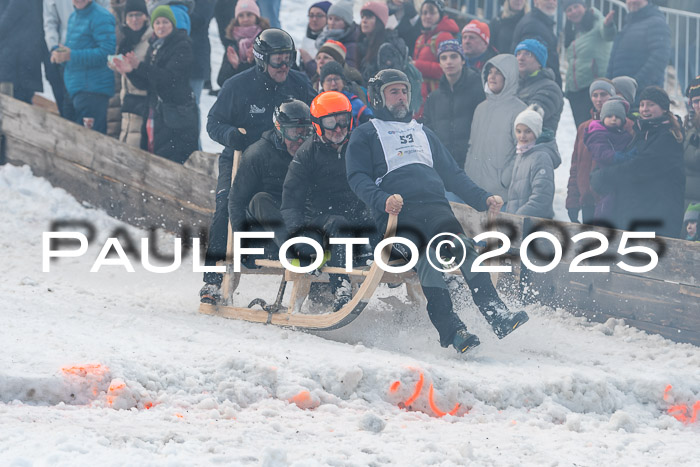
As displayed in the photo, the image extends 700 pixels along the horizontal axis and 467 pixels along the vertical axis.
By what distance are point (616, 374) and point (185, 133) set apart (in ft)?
16.5

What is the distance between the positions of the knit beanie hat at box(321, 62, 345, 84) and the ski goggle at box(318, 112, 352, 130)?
46.9 inches

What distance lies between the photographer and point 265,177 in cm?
732

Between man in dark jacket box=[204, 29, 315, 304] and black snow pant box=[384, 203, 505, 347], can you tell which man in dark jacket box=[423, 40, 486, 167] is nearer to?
man in dark jacket box=[204, 29, 315, 304]

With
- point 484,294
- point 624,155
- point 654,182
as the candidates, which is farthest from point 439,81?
point 484,294

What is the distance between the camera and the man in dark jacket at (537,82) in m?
8.52

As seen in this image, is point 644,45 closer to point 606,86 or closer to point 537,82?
point 606,86

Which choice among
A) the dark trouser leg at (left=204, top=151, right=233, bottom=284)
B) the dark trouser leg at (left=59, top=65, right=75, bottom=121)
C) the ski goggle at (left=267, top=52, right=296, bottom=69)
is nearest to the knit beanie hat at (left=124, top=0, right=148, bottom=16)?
the dark trouser leg at (left=59, top=65, right=75, bottom=121)

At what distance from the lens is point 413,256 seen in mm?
6535

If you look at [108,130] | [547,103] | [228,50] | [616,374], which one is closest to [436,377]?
[616,374]

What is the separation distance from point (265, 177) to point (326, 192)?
0.48m

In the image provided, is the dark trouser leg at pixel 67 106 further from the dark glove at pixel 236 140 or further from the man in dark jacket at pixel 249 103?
the dark glove at pixel 236 140

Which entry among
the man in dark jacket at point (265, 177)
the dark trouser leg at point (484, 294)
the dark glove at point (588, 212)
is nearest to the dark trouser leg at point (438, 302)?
the dark trouser leg at point (484, 294)

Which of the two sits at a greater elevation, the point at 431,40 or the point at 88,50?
the point at 431,40

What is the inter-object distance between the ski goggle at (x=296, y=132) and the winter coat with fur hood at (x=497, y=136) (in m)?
1.80
